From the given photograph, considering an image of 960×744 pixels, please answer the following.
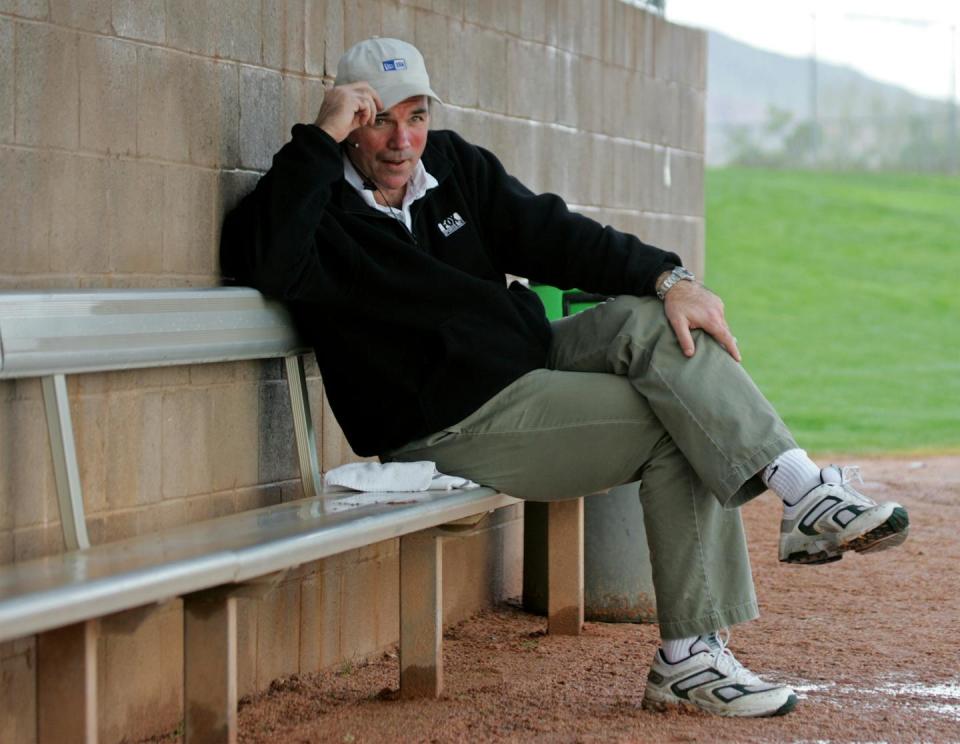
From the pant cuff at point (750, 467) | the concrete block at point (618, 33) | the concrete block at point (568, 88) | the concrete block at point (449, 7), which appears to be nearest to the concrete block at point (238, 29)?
the concrete block at point (449, 7)

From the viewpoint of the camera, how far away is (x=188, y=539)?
3180 mm

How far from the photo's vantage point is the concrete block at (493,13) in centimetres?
512

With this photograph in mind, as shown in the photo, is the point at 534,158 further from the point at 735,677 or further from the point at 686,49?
the point at 735,677

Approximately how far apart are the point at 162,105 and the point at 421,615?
56.7 inches

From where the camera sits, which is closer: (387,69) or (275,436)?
(387,69)

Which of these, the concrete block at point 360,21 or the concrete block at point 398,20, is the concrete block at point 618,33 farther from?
the concrete block at point 360,21

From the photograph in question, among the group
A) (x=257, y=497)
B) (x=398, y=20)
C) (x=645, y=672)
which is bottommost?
(x=645, y=672)

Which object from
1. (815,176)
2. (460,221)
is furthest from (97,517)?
(815,176)

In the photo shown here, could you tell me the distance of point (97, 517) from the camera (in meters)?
3.45

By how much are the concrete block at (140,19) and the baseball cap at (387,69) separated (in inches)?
22.1

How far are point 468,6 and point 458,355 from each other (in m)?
1.66

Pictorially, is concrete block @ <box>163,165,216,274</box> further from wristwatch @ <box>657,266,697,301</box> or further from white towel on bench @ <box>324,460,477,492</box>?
wristwatch @ <box>657,266,697,301</box>

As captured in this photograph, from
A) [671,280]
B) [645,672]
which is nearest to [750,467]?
[671,280]

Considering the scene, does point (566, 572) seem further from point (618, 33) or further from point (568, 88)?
point (618, 33)
